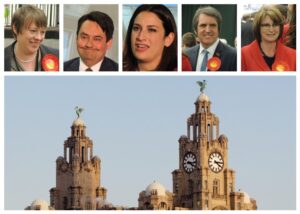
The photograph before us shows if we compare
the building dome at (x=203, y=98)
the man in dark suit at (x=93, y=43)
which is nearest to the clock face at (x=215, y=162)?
the building dome at (x=203, y=98)

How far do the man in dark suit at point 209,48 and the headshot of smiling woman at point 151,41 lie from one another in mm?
553

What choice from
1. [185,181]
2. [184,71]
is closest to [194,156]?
[185,181]

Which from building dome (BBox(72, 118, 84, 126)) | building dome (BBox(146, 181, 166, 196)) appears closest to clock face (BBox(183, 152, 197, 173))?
building dome (BBox(146, 181, 166, 196))

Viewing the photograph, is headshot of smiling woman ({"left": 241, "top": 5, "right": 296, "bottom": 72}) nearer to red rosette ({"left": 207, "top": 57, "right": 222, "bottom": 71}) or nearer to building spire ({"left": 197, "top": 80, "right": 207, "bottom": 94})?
red rosette ({"left": 207, "top": 57, "right": 222, "bottom": 71})

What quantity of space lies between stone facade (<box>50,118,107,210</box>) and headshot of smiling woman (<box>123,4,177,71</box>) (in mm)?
12776

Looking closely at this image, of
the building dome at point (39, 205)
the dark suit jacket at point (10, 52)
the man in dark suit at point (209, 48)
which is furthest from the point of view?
the building dome at point (39, 205)

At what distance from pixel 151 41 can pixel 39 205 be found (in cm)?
998

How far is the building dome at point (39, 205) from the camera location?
4856 cm

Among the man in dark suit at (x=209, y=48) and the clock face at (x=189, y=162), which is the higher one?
the man in dark suit at (x=209, y=48)

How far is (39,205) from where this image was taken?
4953 cm

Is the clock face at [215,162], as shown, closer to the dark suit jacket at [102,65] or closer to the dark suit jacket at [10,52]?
the dark suit jacket at [102,65]

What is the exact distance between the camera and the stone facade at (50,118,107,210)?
179 feet

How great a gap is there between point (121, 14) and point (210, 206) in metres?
17.6

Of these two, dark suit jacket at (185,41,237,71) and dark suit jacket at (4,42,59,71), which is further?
dark suit jacket at (185,41,237,71)
